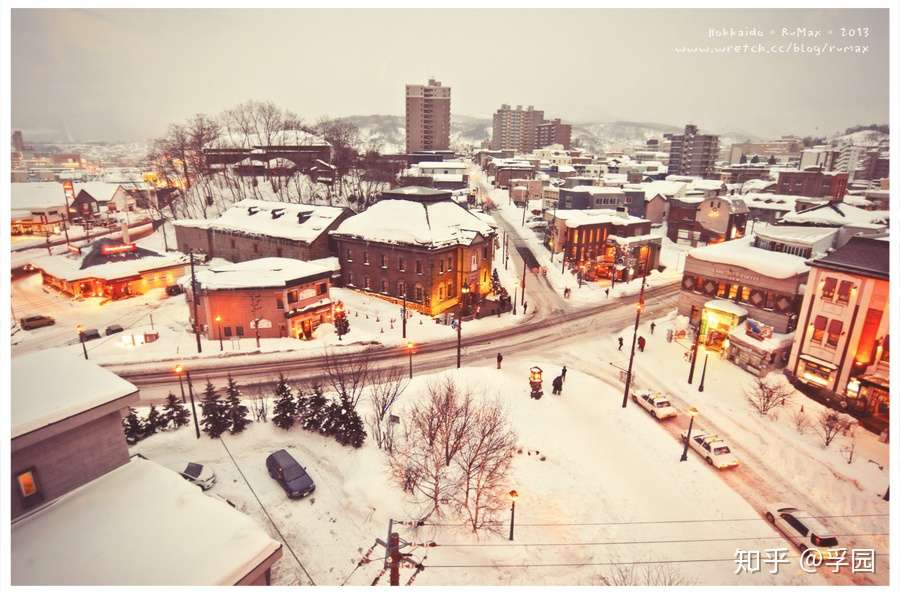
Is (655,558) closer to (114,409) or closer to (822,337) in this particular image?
(114,409)

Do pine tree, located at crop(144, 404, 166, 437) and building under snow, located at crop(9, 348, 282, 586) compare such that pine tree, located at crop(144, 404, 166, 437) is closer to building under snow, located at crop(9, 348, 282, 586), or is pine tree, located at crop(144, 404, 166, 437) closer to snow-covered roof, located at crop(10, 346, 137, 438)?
snow-covered roof, located at crop(10, 346, 137, 438)

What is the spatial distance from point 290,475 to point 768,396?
24.3 m

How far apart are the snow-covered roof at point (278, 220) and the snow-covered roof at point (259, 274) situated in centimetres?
867

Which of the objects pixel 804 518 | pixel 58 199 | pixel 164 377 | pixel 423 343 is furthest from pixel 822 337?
pixel 58 199

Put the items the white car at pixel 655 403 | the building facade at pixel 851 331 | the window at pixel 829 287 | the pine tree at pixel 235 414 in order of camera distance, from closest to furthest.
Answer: the pine tree at pixel 235 414 → the building facade at pixel 851 331 → the white car at pixel 655 403 → the window at pixel 829 287

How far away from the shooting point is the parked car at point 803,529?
51.3ft

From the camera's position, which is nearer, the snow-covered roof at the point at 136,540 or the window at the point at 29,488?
the snow-covered roof at the point at 136,540

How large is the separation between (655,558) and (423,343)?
22.2 m

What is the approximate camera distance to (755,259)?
32844 mm

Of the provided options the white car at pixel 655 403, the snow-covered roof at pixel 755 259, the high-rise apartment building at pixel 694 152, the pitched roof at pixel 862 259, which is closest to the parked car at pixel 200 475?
the white car at pixel 655 403

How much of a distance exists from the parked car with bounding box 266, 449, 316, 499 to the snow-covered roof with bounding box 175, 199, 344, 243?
2982 centimetres

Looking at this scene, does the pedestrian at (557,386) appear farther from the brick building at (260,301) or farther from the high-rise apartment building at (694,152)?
the high-rise apartment building at (694,152)

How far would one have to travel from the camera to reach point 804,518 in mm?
16578

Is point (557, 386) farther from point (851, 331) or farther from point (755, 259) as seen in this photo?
point (755, 259)
